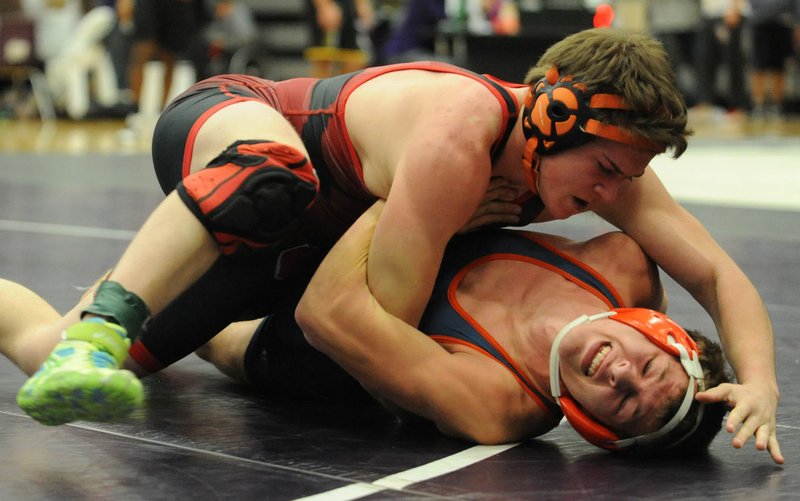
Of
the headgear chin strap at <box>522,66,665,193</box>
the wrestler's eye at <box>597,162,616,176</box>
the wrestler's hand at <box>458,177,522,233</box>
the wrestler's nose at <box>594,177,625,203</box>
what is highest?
the headgear chin strap at <box>522,66,665,193</box>

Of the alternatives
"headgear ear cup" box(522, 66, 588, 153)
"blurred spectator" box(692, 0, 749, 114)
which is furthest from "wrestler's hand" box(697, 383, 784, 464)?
"blurred spectator" box(692, 0, 749, 114)

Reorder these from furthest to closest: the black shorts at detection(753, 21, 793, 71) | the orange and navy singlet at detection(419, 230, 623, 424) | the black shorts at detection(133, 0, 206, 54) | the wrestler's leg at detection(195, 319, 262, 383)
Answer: the black shorts at detection(753, 21, 793, 71)
the black shorts at detection(133, 0, 206, 54)
the wrestler's leg at detection(195, 319, 262, 383)
the orange and navy singlet at detection(419, 230, 623, 424)

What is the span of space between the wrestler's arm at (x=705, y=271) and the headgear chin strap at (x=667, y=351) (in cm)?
15

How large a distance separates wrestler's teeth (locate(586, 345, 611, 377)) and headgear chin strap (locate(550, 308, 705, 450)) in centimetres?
7

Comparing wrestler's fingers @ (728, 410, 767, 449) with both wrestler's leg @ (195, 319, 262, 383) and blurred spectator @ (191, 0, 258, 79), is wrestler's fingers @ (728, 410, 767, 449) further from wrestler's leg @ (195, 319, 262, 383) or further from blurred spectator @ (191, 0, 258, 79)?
blurred spectator @ (191, 0, 258, 79)

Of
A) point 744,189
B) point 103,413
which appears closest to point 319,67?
point 744,189

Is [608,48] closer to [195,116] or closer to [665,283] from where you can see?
[195,116]

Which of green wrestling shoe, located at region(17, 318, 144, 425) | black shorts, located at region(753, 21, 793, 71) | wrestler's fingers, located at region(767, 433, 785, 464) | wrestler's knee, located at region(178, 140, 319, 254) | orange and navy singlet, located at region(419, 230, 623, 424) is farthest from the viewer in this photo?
black shorts, located at region(753, 21, 793, 71)

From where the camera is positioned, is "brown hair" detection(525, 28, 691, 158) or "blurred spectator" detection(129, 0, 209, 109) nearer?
"brown hair" detection(525, 28, 691, 158)

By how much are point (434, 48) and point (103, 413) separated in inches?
370

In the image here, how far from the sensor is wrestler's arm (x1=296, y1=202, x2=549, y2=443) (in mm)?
2498

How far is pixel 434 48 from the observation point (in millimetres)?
11297

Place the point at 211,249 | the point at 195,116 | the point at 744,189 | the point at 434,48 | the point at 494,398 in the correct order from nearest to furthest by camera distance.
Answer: the point at 211,249, the point at 494,398, the point at 195,116, the point at 744,189, the point at 434,48

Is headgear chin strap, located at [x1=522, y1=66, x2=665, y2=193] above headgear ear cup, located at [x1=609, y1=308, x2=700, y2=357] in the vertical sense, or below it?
above
